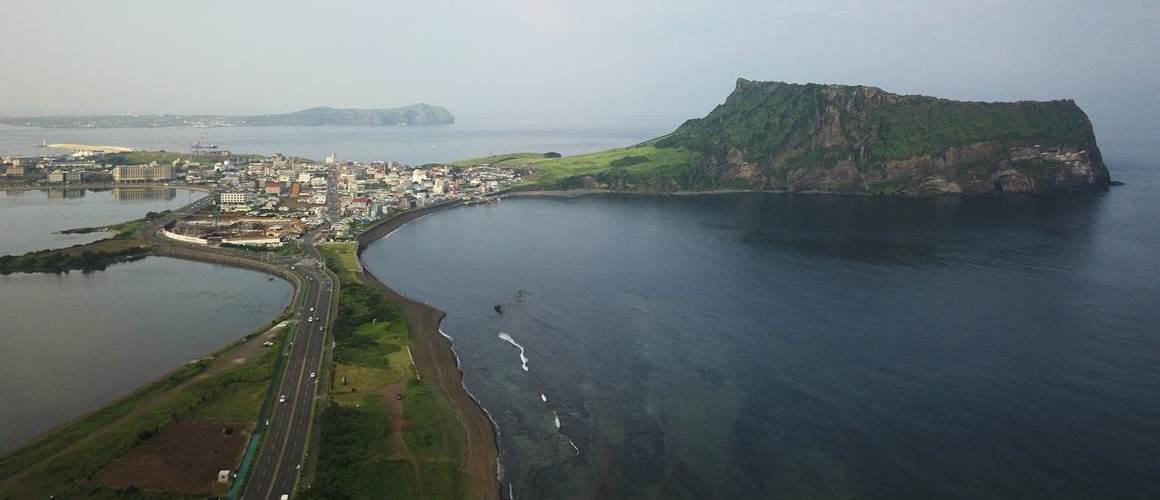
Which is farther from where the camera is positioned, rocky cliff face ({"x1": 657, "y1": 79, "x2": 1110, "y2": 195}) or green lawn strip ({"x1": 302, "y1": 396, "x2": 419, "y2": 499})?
rocky cliff face ({"x1": 657, "y1": 79, "x2": 1110, "y2": 195})

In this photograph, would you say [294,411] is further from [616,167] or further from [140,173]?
[140,173]

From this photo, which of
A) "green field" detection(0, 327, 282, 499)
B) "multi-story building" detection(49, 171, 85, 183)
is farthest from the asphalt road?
"multi-story building" detection(49, 171, 85, 183)

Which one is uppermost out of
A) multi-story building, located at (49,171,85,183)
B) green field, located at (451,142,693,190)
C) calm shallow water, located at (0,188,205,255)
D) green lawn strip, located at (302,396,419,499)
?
green field, located at (451,142,693,190)

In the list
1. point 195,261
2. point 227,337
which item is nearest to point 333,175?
point 195,261

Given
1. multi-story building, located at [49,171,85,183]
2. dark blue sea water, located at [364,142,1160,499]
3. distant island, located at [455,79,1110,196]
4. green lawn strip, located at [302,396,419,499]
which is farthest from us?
multi-story building, located at [49,171,85,183]

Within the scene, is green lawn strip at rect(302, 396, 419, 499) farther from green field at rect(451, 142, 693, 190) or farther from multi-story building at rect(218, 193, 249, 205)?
green field at rect(451, 142, 693, 190)

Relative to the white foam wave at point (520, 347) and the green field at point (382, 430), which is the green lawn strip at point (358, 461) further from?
the white foam wave at point (520, 347)

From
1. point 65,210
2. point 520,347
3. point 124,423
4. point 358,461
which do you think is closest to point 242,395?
point 124,423

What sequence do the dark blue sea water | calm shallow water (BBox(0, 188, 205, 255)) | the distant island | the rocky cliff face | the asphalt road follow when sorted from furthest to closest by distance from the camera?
the distant island → the rocky cliff face → calm shallow water (BBox(0, 188, 205, 255)) → the dark blue sea water → the asphalt road
